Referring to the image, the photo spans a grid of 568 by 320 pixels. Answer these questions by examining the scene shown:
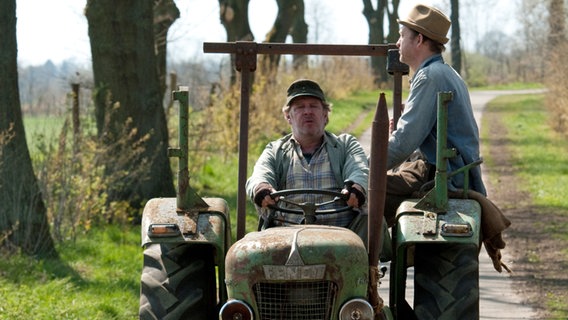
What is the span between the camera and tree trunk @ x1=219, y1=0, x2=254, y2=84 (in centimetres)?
2409

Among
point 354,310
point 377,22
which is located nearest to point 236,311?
point 354,310

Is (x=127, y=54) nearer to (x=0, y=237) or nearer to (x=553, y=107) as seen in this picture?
(x=0, y=237)

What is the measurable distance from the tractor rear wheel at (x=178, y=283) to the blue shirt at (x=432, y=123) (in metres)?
1.19

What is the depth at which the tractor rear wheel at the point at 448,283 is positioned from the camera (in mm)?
6121

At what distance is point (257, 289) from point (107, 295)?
395 centimetres

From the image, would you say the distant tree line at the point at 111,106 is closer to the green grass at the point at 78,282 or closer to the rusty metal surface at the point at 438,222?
the green grass at the point at 78,282

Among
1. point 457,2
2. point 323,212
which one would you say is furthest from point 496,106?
point 323,212

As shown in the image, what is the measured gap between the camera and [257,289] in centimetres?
566

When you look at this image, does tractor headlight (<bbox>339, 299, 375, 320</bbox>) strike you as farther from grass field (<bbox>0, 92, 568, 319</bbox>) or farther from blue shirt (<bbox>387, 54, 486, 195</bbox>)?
grass field (<bbox>0, 92, 568, 319</bbox>)

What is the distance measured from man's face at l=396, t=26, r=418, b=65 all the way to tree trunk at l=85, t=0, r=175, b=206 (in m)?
6.59

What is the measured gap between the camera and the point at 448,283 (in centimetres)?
619

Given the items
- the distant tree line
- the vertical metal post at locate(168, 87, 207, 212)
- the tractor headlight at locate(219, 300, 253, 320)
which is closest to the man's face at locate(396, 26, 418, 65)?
the vertical metal post at locate(168, 87, 207, 212)

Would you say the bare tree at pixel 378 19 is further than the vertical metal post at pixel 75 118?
Yes

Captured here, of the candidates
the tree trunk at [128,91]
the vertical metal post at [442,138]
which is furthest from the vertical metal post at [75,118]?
the vertical metal post at [442,138]
